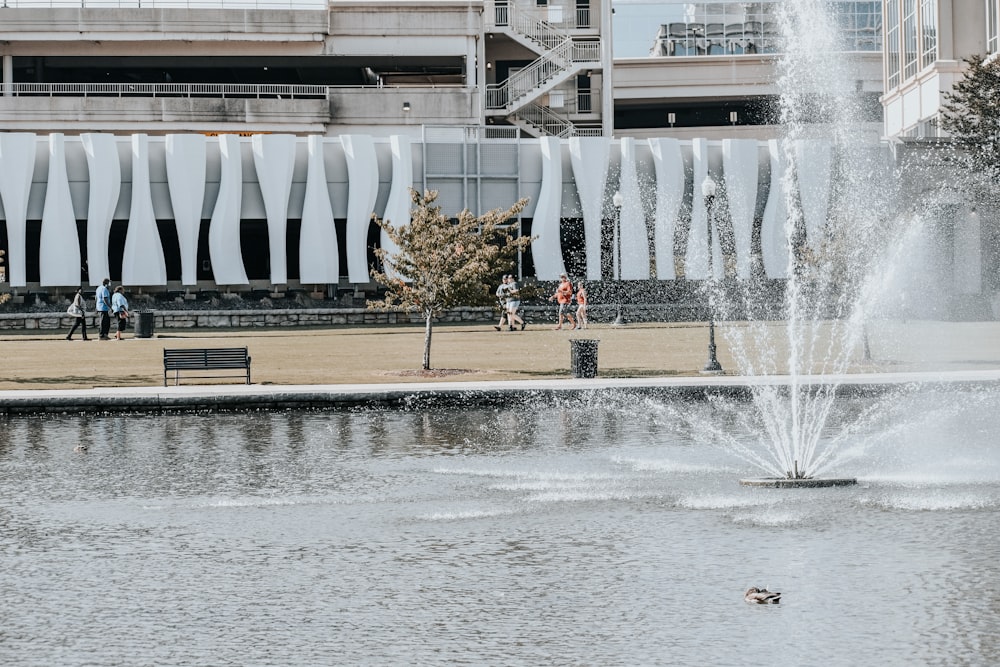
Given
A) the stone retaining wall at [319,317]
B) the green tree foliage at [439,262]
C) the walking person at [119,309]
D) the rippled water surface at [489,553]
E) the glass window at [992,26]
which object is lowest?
the rippled water surface at [489,553]

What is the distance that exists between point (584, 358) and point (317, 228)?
31216mm

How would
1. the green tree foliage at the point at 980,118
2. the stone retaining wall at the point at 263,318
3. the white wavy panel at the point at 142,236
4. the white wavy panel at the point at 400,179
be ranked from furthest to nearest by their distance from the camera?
the white wavy panel at the point at 400,179, the white wavy panel at the point at 142,236, the stone retaining wall at the point at 263,318, the green tree foliage at the point at 980,118

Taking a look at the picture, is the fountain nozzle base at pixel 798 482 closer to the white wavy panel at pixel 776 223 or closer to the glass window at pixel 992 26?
the white wavy panel at pixel 776 223

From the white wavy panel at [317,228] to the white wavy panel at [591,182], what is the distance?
362 inches

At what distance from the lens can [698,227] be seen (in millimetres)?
55719

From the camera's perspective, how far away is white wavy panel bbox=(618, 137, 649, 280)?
5425 centimetres

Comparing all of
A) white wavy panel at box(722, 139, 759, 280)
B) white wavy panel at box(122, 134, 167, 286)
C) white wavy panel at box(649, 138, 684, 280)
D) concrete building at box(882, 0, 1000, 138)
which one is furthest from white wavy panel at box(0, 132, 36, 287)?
concrete building at box(882, 0, 1000, 138)

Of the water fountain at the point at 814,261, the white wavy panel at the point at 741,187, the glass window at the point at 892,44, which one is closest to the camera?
the water fountain at the point at 814,261

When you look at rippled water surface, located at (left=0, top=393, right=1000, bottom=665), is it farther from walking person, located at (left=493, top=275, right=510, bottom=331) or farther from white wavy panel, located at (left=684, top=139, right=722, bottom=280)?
white wavy panel, located at (left=684, top=139, right=722, bottom=280)

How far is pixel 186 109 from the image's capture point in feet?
199

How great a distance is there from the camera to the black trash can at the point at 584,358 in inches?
933

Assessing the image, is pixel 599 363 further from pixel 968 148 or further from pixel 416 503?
pixel 968 148

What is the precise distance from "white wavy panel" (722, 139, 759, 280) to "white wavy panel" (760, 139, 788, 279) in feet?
1.94

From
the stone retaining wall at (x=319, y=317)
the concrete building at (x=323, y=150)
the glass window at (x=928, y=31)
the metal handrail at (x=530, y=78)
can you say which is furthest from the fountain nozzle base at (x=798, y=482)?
the metal handrail at (x=530, y=78)
